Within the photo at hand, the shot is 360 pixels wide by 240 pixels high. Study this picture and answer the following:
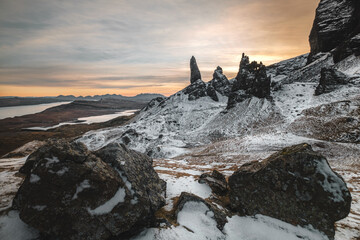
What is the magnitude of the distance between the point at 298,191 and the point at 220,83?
104342 mm

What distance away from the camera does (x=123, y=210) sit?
718cm

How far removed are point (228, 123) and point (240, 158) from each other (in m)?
26.7

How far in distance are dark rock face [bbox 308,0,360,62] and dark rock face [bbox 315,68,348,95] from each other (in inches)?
708

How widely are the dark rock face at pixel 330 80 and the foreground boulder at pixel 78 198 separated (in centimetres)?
5974

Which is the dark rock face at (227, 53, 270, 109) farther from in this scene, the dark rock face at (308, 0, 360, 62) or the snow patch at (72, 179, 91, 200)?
the snow patch at (72, 179, 91, 200)

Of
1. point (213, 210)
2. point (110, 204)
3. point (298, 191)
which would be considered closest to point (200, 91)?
point (213, 210)

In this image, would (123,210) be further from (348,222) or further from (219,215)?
(348,222)

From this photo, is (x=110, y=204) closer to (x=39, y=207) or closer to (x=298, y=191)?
(x=39, y=207)

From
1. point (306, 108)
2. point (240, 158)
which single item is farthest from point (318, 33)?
point (240, 158)

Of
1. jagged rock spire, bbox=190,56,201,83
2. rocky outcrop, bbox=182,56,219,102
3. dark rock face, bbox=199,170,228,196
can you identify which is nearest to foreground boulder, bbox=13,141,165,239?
dark rock face, bbox=199,170,228,196

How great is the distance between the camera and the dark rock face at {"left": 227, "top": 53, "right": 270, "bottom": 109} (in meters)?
60.1

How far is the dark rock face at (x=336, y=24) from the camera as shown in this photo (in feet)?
198

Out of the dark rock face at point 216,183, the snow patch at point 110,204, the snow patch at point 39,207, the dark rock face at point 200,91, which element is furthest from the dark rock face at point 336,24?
the snow patch at point 39,207

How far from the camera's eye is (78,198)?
6.60 m
